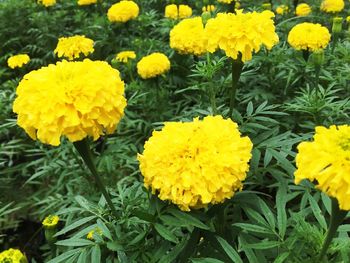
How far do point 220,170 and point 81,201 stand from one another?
0.54 m

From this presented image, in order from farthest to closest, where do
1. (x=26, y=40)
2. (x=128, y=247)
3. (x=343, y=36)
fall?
(x=26, y=40) < (x=343, y=36) < (x=128, y=247)

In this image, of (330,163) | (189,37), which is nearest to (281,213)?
(330,163)

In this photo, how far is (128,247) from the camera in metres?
1.27

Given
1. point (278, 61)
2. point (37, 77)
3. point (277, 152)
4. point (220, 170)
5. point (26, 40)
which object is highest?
point (37, 77)

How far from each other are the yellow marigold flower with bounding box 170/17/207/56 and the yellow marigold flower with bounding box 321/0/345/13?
1.06m

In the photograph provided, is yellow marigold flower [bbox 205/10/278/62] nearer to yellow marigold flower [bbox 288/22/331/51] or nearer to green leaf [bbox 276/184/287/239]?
green leaf [bbox 276/184/287/239]

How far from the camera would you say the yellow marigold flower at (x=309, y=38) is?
90.6 inches

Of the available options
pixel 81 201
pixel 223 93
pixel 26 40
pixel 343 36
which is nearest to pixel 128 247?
pixel 81 201

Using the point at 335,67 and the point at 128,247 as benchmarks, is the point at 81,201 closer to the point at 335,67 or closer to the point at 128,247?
the point at 128,247

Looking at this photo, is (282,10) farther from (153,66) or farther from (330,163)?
(330,163)

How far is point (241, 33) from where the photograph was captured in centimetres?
154

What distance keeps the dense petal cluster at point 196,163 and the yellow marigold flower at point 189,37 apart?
132cm

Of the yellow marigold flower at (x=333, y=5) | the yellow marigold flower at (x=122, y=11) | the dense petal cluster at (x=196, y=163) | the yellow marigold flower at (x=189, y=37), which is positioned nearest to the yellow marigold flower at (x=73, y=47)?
the yellow marigold flower at (x=189, y=37)

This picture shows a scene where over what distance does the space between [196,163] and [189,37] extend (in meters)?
1.46
